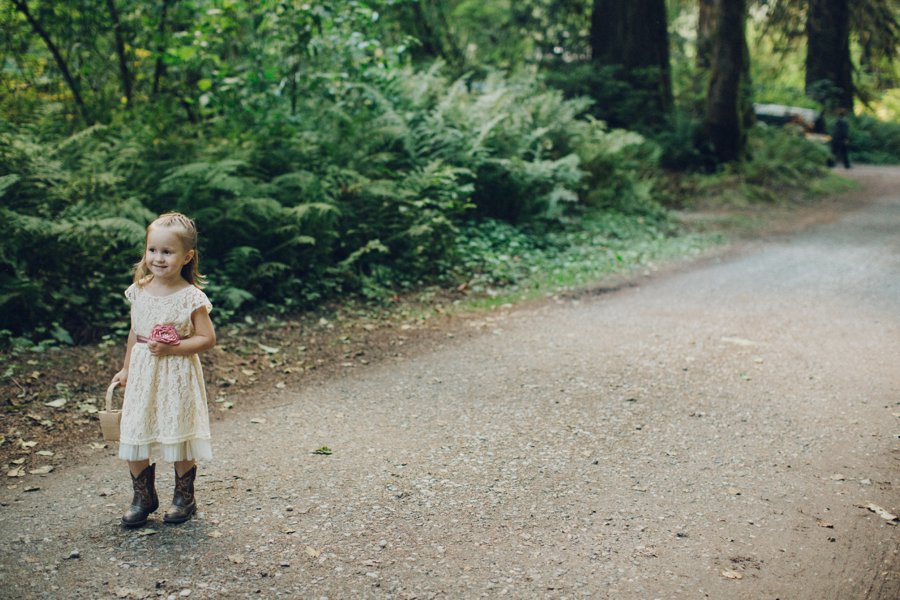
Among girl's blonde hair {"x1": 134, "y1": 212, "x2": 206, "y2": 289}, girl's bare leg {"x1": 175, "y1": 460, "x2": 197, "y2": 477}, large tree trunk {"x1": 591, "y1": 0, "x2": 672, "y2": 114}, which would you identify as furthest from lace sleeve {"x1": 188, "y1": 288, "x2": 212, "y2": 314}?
large tree trunk {"x1": 591, "y1": 0, "x2": 672, "y2": 114}

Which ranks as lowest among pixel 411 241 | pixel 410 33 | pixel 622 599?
pixel 622 599

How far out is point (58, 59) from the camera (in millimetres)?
9727

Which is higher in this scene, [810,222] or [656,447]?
[810,222]

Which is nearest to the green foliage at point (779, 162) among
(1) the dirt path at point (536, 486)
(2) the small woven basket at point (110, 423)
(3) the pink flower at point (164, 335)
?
(1) the dirt path at point (536, 486)

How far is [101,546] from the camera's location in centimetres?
372

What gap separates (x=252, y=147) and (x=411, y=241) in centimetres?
212

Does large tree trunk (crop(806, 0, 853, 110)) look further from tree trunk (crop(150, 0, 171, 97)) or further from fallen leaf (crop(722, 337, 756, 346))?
tree trunk (crop(150, 0, 171, 97))

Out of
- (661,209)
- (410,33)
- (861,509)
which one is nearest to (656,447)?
(861,509)

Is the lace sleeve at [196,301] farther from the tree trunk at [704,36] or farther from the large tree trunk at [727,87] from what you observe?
the tree trunk at [704,36]

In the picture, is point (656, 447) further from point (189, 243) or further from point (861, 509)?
point (189, 243)

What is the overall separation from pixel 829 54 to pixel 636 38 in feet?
40.5

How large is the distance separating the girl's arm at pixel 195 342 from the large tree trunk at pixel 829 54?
89.3ft

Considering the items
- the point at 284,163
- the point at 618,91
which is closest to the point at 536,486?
the point at 284,163

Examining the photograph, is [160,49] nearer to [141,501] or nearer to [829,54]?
[141,501]
